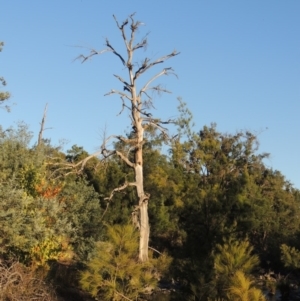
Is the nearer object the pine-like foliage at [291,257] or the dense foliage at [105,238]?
the dense foliage at [105,238]

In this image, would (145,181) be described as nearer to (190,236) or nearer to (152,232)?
(152,232)

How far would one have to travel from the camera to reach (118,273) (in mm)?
11234

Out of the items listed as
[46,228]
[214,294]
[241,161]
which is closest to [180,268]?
[214,294]

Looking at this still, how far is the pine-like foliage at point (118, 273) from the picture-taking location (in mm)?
11055

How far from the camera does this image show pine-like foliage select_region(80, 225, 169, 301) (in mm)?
11055

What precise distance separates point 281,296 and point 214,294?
57.1 feet

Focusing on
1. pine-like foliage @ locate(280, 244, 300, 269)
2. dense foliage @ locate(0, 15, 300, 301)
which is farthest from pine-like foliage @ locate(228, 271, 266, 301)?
pine-like foliage @ locate(280, 244, 300, 269)

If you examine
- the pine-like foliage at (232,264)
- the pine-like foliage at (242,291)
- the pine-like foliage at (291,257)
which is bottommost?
the pine-like foliage at (242,291)

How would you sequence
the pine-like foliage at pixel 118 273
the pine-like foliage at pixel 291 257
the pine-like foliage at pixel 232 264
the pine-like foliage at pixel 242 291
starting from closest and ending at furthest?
1. the pine-like foliage at pixel 242 291
2. the pine-like foliage at pixel 232 264
3. the pine-like foliage at pixel 118 273
4. the pine-like foliage at pixel 291 257

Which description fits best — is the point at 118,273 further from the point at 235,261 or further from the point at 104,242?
the point at 235,261

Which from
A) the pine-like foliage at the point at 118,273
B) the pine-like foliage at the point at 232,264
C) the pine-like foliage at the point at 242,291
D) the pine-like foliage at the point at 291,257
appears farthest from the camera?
the pine-like foliage at the point at 291,257

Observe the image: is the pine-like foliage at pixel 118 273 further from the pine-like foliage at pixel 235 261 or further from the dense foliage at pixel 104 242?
the pine-like foliage at pixel 235 261

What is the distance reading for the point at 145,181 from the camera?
36375mm

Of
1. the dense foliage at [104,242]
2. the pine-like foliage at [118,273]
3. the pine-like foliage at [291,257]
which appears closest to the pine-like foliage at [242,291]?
the dense foliage at [104,242]
